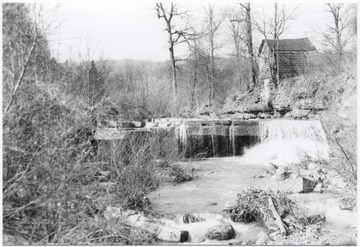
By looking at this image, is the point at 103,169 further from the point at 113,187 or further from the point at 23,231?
the point at 23,231

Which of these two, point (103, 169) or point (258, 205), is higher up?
point (103, 169)

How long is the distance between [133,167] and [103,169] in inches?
27.6

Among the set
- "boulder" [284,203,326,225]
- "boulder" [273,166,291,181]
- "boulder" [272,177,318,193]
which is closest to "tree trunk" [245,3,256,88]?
"boulder" [273,166,291,181]

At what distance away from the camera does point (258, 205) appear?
5906 millimetres

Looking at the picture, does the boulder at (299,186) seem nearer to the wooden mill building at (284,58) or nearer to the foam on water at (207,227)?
the foam on water at (207,227)

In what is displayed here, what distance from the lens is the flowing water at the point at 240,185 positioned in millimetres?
5918

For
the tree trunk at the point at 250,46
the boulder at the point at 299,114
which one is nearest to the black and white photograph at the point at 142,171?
the boulder at the point at 299,114

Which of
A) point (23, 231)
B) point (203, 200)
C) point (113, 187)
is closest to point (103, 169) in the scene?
point (113, 187)

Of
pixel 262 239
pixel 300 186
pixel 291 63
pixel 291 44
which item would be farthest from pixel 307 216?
pixel 291 44

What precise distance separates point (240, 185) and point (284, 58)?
16.4m

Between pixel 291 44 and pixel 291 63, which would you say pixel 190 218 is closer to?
pixel 291 63

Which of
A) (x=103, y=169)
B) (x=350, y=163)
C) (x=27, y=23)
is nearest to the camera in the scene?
(x=27, y=23)

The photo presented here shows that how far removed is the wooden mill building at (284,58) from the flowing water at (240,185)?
31.4 ft

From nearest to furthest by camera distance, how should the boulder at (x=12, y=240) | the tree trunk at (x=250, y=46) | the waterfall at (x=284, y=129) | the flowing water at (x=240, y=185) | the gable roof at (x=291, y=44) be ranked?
the boulder at (x=12, y=240) → the flowing water at (x=240, y=185) → the waterfall at (x=284, y=129) → the tree trunk at (x=250, y=46) → the gable roof at (x=291, y=44)
